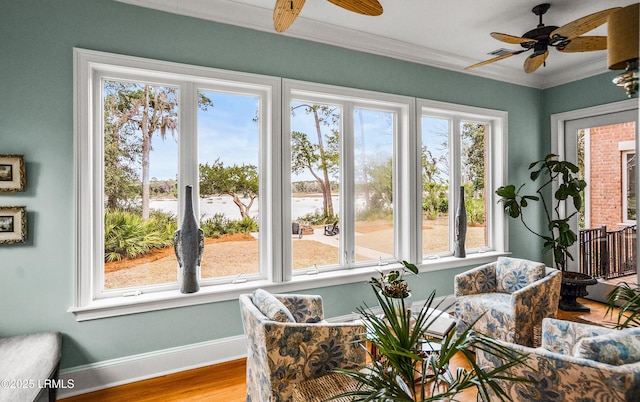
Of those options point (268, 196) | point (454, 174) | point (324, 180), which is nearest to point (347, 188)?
point (324, 180)

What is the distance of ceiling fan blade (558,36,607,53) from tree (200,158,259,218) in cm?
273

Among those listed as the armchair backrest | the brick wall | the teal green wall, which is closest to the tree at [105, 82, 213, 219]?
the teal green wall

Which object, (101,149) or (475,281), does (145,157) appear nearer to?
(101,149)

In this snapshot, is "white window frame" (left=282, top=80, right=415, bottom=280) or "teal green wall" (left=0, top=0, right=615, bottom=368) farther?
"white window frame" (left=282, top=80, right=415, bottom=280)

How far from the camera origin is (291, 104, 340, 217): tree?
131 inches

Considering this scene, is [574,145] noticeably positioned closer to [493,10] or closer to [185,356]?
[493,10]

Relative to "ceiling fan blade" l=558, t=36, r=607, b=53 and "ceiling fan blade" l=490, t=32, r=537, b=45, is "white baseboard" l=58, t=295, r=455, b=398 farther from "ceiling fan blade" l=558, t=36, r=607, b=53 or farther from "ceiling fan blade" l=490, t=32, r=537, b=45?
"ceiling fan blade" l=558, t=36, r=607, b=53

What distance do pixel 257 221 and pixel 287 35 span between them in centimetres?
170

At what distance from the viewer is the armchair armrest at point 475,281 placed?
324cm

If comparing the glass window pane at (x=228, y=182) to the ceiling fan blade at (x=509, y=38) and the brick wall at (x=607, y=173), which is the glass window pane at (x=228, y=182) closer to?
the ceiling fan blade at (x=509, y=38)

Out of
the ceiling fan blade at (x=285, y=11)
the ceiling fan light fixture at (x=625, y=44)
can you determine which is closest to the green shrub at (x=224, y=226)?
the ceiling fan blade at (x=285, y=11)

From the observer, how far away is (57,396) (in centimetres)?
233

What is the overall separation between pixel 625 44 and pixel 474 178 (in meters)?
3.87

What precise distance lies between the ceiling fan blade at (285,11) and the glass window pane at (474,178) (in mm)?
2959
